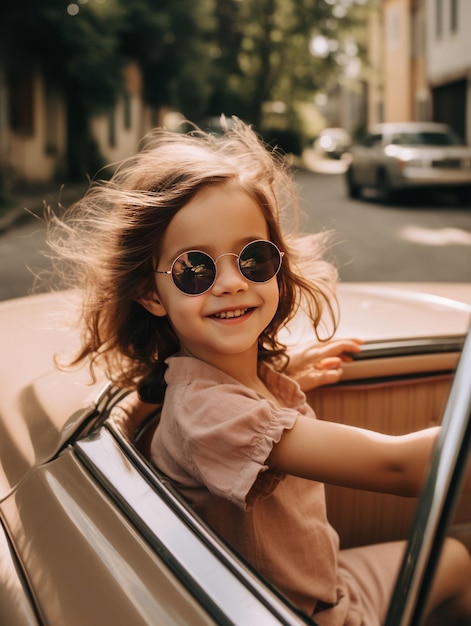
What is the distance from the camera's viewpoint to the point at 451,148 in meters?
14.1

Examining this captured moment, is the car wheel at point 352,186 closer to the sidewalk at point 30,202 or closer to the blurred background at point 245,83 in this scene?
the blurred background at point 245,83

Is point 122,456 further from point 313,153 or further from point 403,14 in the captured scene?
point 313,153

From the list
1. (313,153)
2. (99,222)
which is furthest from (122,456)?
(313,153)

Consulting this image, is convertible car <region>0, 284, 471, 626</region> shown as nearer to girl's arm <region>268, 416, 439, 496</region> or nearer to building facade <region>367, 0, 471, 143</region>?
girl's arm <region>268, 416, 439, 496</region>

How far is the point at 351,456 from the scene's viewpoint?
4.19ft

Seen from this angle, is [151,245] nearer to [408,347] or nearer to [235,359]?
[235,359]

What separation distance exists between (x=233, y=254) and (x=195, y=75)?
26741 millimetres

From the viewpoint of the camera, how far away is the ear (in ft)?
5.15

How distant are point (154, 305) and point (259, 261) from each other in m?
0.25

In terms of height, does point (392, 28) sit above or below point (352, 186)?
above

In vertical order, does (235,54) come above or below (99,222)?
above

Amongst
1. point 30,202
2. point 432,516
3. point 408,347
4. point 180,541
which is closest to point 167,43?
point 30,202

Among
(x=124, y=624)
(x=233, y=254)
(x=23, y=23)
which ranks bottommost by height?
(x=124, y=624)

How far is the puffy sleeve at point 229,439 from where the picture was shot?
4.12 feet
